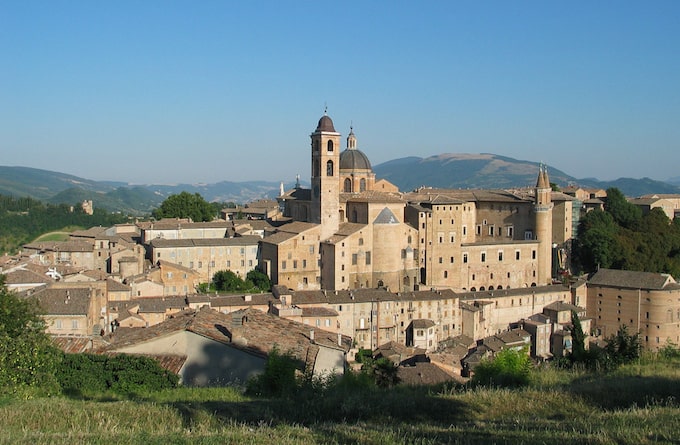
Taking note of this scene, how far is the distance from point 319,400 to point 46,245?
46588 millimetres

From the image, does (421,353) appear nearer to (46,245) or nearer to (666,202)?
(46,245)

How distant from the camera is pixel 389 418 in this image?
9.58 metres

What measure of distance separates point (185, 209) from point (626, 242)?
38477 mm

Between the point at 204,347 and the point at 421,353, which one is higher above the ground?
the point at 204,347

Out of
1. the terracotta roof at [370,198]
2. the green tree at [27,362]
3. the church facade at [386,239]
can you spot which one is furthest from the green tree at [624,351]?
the terracotta roof at [370,198]

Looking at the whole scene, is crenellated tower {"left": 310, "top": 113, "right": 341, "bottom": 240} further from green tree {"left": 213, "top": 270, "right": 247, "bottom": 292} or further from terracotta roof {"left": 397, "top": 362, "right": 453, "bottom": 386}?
terracotta roof {"left": 397, "top": 362, "right": 453, "bottom": 386}

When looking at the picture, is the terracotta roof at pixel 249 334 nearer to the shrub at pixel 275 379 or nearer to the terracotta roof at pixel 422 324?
the shrub at pixel 275 379

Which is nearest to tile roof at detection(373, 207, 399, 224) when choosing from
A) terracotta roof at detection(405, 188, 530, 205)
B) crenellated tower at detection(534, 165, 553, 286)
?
terracotta roof at detection(405, 188, 530, 205)

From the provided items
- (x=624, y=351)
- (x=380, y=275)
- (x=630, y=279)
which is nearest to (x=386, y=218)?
(x=380, y=275)

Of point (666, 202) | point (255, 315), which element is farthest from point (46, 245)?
point (666, 202)

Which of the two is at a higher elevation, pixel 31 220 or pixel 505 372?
pixel 31 220

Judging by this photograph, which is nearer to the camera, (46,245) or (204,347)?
(204,347)

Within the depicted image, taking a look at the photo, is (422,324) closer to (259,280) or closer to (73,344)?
(259,280)

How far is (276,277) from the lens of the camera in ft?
147
